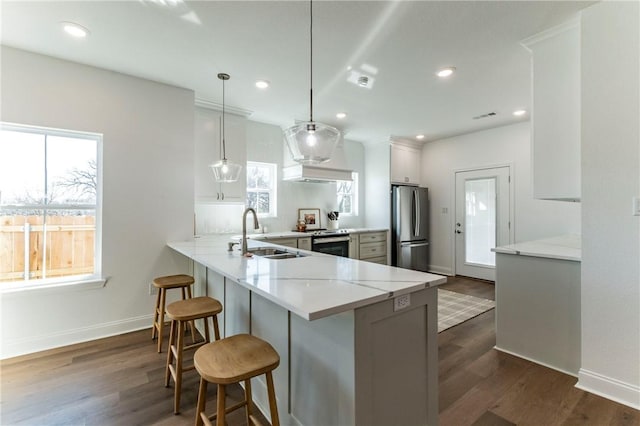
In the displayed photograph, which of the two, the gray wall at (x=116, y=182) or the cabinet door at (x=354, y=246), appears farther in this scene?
the cabinet door at (x=354, y=246)

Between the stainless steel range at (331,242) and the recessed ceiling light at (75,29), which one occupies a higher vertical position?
the recessed ceiling light at (75,29)

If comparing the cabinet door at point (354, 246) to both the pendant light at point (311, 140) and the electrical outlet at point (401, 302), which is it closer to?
the pendant light at point (311, 140)

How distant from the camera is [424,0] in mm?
1916

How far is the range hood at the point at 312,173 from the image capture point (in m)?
4.50

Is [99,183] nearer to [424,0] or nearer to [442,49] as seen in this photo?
[424,0]

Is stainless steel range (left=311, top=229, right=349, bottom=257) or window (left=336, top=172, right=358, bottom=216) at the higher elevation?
window (left=336, top=172, right=358, bottom=216)

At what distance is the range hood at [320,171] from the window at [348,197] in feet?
2.46

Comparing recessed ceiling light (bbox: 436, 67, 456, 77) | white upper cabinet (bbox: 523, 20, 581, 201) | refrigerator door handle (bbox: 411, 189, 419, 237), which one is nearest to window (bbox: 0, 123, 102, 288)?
recessed ceiling light (bbox: 436, 67, 456, 77)

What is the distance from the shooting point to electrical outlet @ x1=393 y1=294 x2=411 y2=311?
1.40m

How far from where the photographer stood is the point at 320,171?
4.73 meters

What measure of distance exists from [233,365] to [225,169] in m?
2.13

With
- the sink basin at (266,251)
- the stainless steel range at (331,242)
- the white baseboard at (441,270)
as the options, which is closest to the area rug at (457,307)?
the white baseboard at (441,270)

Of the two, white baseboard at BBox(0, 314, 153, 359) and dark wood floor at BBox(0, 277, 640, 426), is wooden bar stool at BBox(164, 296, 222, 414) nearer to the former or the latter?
dark wood floor at BBox(0, 277, 640, 426)

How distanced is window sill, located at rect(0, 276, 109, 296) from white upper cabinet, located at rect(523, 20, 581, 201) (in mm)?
4070
